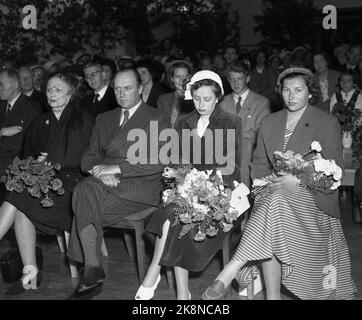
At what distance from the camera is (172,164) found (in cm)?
473

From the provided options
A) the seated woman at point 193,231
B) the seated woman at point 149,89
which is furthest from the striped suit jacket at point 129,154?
the seated woman at point 149,89

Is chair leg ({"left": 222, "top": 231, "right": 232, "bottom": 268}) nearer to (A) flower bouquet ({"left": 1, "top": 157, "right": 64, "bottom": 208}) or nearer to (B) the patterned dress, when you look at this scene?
(B) the patterned dress

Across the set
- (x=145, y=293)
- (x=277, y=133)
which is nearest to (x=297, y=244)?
(x=277, y=133)

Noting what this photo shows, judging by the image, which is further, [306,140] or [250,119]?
[250,119]

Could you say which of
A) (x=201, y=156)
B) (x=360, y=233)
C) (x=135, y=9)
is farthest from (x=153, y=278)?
(x=135, y=9)

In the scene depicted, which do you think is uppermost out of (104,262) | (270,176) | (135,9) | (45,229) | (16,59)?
(135,9)

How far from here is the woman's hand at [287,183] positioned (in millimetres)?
4078

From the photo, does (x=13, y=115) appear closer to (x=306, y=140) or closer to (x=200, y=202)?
(x=200, y=202)

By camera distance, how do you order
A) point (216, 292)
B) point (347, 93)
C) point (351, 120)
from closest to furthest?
point (216, 292) → point (351, 120) → point (347, 93)

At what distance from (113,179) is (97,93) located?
209 cm

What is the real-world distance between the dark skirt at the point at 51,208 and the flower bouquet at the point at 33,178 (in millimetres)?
60

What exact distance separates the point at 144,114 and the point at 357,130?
244cm

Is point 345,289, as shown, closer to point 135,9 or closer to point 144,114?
point 144,114

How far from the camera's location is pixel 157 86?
7.20 m
